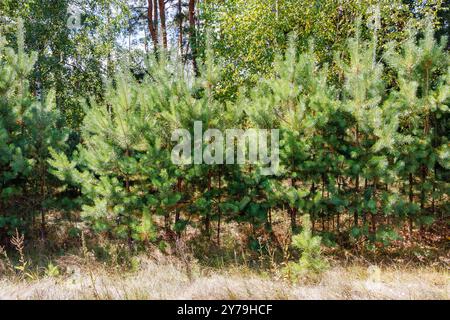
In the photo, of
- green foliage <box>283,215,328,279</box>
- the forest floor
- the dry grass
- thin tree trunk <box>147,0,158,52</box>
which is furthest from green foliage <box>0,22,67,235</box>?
thin tree trunk <box>147,0,158,52</box>

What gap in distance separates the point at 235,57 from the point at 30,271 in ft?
24.9

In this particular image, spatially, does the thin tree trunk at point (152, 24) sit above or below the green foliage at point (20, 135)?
above

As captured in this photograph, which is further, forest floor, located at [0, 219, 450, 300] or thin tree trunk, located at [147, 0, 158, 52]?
A: thin tree trunk, located at [147, 0, 158, 52]

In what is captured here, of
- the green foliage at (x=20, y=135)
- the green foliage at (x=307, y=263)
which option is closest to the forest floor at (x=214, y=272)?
the green foliage at (x=307, y=263)

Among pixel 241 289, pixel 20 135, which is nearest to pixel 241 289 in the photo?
pixel 241 289

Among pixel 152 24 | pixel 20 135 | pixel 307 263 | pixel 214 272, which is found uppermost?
pixel 152 24

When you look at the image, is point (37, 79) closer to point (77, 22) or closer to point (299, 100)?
point (77, 22)

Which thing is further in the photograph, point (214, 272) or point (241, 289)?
point (214, 272)

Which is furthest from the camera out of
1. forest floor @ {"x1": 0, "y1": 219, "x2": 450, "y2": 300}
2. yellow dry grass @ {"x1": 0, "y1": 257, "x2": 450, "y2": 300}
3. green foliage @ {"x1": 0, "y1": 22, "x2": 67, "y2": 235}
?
green foliage @ {"x1": 0, "y1": 22, "x2": 67, "y2": 235}

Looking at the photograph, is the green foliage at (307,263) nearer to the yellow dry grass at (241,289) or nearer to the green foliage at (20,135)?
the yellow dry grass at (241,289)

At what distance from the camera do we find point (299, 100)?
6.51 metres

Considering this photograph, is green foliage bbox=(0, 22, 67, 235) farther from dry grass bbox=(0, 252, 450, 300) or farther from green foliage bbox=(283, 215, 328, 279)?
green foliage bbox=(283, 215, 328, 279)

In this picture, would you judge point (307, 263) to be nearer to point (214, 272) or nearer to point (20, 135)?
point (214, 272)

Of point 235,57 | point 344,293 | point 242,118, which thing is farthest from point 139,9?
point 344,293
